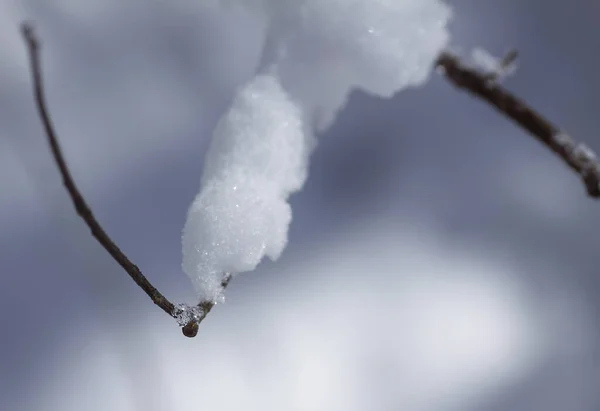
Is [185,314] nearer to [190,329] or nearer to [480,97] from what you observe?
[190,329]

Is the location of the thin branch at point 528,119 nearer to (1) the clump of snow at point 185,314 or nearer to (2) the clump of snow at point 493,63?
(2) the clump of snow at point 493,63

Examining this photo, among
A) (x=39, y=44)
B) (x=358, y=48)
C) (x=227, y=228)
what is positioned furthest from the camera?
(x=358, y=48)

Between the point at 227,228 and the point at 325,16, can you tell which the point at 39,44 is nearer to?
the point at 227,228

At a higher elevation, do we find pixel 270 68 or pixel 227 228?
pixel 270 68

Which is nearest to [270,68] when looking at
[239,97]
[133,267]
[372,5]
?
[239,97]

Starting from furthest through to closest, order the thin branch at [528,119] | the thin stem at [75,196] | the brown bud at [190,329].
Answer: the thin branch at [528,119]
the brown bud at [190,329]
the thin stem at [75,196]

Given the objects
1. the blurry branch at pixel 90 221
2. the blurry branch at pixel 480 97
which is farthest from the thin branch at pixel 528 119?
the blurry branch at pixel 90 221
